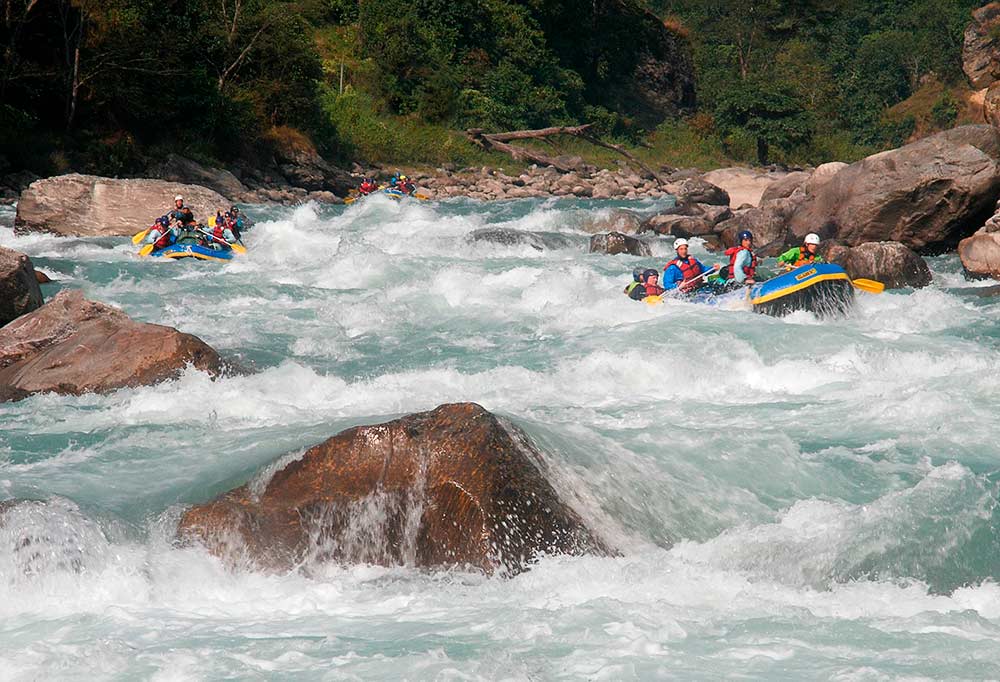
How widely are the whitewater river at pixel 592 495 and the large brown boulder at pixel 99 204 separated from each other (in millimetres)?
5795

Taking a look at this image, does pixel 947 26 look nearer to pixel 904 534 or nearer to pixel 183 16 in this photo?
pixel 183 16

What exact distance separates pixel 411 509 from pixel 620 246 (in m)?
13.2

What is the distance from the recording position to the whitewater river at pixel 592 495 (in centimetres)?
412

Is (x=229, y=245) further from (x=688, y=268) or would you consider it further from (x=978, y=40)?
(x=978, y=40)

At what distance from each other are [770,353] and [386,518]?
19.0ft

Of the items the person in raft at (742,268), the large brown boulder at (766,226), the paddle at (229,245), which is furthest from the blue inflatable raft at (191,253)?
the large brown boulder at (766,226)

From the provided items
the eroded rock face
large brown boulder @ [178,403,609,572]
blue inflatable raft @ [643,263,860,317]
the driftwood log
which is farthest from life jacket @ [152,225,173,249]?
the driftwood log

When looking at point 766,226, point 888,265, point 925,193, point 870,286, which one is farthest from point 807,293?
point 766,226

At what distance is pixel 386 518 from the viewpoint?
5.17 metres

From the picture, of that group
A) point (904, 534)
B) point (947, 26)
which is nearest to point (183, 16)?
point (904, 534)

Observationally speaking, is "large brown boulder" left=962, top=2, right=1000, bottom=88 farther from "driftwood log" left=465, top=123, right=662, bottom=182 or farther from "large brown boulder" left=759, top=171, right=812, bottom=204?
"large brown boulder" left=759, top=171, right=812, bottom=204

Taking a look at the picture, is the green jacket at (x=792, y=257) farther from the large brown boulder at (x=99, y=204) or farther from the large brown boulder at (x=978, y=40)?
the large brown boulder at (x=978, y=40)

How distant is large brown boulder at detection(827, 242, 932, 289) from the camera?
13.7 metres

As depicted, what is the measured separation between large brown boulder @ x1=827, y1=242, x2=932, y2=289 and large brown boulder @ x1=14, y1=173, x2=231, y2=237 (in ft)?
35.5
